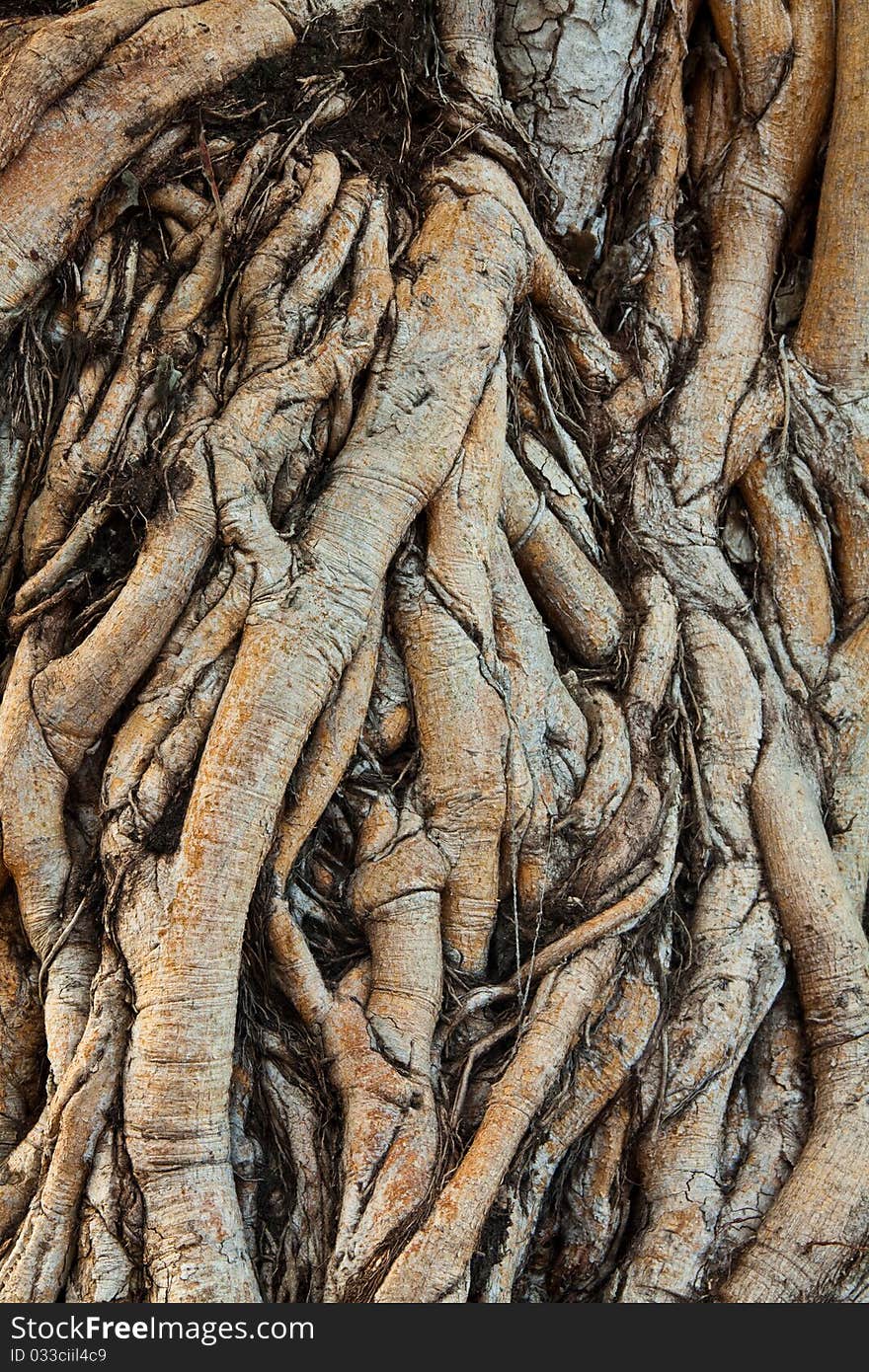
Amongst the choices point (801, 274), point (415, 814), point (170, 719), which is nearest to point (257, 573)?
point (170, 719)

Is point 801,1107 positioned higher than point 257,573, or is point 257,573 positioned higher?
point 257,573

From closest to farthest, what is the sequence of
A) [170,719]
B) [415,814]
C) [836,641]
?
[170,719] → [415,814] → [836,641]

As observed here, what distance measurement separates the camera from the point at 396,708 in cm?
330

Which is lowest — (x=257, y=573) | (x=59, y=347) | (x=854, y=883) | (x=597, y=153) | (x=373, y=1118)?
(x=373, y=1118)

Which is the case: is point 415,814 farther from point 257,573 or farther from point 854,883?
point 854,883

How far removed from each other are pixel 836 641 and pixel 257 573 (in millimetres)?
A: 2083

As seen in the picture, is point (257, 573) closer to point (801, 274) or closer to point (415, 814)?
point (415, 814)

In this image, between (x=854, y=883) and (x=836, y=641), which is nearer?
(x=854, y=883)

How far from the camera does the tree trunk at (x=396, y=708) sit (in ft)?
9.47

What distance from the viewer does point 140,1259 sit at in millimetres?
2744

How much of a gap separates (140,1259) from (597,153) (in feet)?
12.2

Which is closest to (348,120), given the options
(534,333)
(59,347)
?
(534,333)

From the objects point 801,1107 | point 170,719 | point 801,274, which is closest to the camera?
point 170,719

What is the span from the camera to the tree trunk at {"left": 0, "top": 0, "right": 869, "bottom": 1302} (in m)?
2.89
